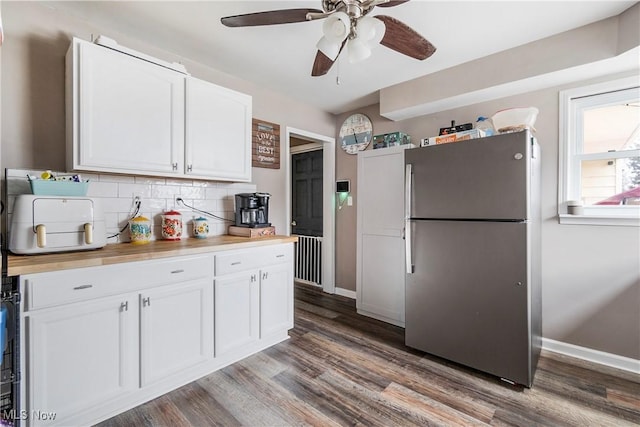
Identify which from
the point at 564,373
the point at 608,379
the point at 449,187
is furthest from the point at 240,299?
the point at 608,379

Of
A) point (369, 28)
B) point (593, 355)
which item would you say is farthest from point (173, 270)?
Answer: point (593, 355)

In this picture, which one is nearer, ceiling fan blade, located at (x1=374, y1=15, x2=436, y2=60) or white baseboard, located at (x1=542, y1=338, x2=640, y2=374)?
ceiling fan blade, located at (x1=374, y1=15, x2=436, y2=60)

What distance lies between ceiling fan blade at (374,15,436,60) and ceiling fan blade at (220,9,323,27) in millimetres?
412

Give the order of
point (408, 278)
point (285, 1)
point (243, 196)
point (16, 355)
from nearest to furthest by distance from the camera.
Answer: point (16, 355) < point (285, 1) < point (408, 278) < point (243, 196)

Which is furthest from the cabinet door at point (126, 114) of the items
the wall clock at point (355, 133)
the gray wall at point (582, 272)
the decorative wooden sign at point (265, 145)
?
the gray wall at point (582, 272)

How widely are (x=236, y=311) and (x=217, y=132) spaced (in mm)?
1414

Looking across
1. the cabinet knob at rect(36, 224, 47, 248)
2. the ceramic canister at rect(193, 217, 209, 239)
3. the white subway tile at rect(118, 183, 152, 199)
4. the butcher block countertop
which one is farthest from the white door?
the cabinet knob at rect(36, 224, 47, 248)

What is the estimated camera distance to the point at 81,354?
1.56 meters

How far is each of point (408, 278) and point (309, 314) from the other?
4.28 ft

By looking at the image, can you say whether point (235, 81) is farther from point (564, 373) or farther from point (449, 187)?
point (564, 373)

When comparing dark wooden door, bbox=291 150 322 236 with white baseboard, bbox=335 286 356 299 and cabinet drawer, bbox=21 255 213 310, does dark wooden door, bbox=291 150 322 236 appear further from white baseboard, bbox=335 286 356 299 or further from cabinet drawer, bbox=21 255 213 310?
cabinet drawer, bbox=21 255 213 310

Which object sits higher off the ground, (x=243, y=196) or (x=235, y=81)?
(x=235, y=81)

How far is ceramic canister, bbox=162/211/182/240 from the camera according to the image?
92.1 inches

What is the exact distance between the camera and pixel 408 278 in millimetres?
2438
